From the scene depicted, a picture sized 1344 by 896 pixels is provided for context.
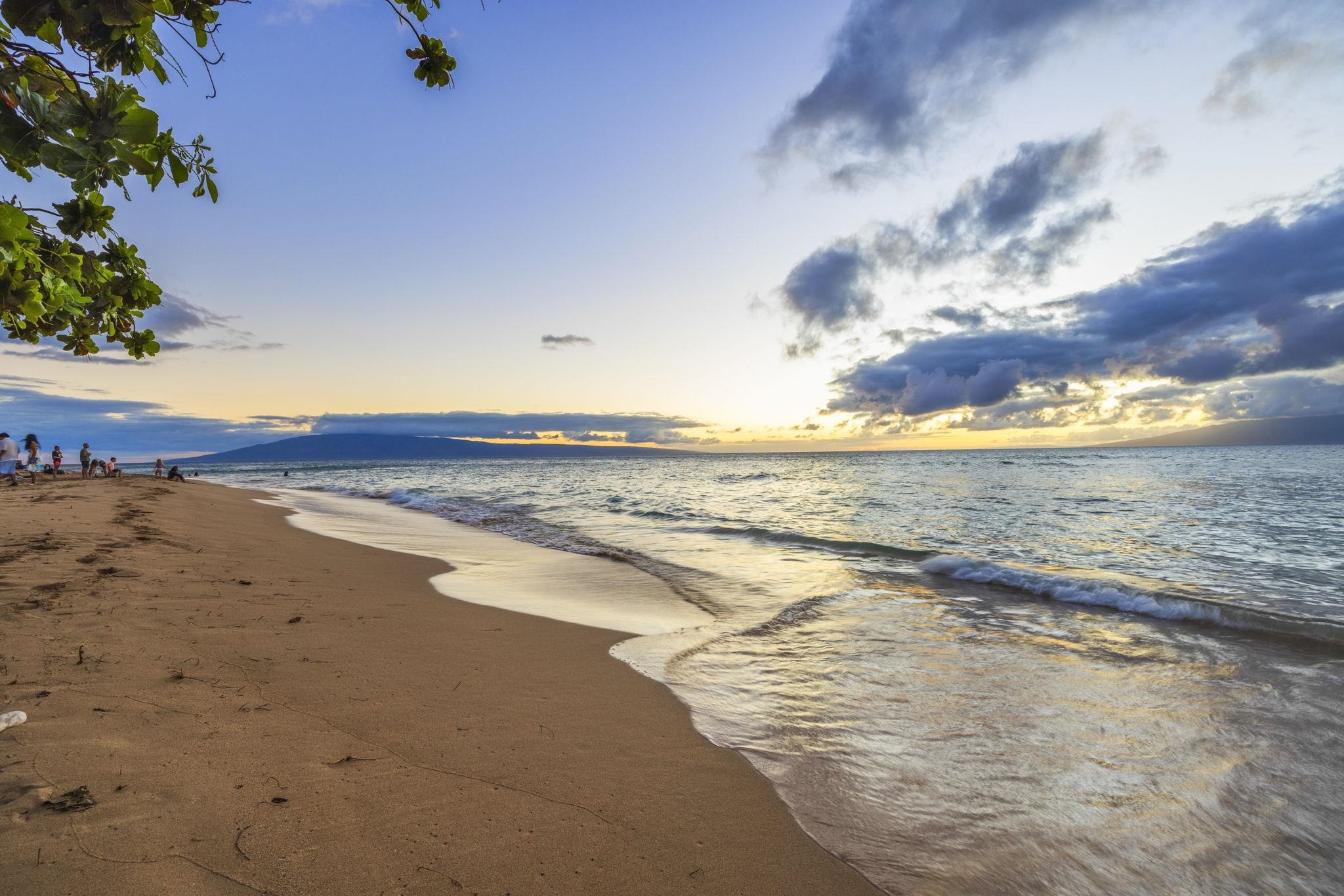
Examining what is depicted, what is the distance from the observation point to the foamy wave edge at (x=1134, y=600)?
6.51 meters

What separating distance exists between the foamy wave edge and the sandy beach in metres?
7.04

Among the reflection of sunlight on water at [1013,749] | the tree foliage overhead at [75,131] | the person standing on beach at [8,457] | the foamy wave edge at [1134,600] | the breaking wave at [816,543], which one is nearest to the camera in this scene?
the tree foliage overhead at [75,131]

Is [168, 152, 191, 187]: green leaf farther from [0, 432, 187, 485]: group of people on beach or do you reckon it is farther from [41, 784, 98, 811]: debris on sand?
[0, 432, 187, 485]: group of people on beach

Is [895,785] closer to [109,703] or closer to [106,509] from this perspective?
[109,703]

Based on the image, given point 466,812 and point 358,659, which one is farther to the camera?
point 358,659

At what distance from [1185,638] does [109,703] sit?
9591mm

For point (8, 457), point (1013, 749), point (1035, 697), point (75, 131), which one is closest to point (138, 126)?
point (75, 131)

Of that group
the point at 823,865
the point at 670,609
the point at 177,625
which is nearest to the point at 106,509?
the point at 177,625

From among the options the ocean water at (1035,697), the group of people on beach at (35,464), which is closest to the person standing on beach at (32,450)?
the group of people on beach at (35,464)

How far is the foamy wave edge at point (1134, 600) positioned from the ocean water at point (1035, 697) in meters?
0.04

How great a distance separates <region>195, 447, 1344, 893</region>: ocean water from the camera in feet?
9.05

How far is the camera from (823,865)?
8.31ft

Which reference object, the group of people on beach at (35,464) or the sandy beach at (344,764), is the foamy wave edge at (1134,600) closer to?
the sandy beach at (344,764)

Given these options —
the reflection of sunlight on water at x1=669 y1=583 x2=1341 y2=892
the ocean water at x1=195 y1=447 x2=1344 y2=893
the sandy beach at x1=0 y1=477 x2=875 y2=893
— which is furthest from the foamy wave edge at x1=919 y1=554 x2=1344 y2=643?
the sandy beach at x1=0 y1=477 x2=875 y2=893
